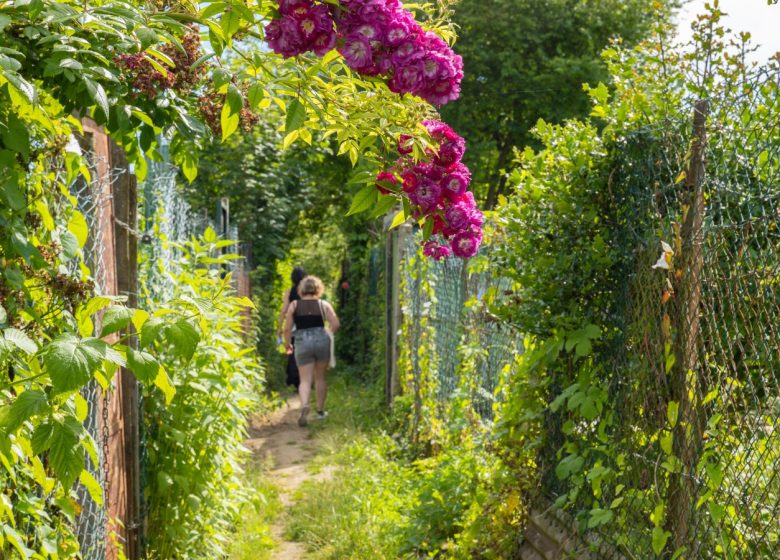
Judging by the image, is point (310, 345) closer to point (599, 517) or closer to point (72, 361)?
point (599, 517)

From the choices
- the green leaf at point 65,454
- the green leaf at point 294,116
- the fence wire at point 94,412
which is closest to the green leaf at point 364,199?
the green leaf at point 294,116

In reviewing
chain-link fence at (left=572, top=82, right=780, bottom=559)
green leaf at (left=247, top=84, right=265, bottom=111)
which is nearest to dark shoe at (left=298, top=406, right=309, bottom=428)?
chain-link fence at (left=572, top=82, right=780, bottom=559)

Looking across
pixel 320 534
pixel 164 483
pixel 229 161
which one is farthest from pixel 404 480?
pixel 229 161

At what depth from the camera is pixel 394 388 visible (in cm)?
862

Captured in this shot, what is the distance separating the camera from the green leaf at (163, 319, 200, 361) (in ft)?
6.13

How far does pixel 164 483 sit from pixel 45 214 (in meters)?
2.07

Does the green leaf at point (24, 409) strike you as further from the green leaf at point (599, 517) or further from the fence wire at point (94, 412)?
the green leaf at point (599, 517)

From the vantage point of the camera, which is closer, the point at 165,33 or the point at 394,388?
the point at 165,33

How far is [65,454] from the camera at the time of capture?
1.81 m

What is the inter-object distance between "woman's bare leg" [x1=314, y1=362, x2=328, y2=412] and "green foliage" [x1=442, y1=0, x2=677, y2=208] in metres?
10.7

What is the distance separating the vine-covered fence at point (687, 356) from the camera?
8.35ft

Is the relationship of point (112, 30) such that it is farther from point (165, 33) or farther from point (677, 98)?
point (677, 98)

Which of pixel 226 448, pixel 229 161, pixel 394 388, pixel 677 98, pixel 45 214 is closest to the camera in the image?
pixel 45 214

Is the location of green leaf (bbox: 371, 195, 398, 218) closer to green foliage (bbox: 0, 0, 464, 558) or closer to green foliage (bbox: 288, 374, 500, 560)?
green foliage (bbox: 0, 0, 464, 558)
